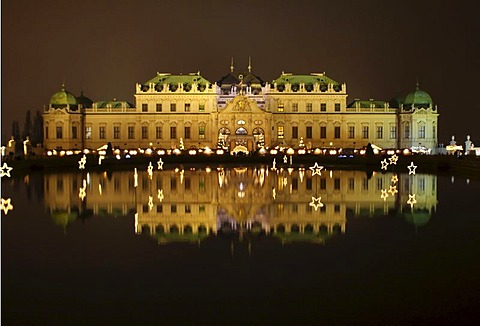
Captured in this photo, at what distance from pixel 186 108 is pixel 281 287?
81781mm

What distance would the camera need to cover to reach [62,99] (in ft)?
294

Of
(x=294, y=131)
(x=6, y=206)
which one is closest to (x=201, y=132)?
(x=294, y=131)

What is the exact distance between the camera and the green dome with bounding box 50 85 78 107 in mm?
89500

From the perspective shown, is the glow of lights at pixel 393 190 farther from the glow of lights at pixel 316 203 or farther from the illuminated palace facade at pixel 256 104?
the illuminated palace facade at pixel 256 104

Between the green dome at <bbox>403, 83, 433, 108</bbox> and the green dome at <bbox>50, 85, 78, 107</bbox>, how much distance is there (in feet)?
165

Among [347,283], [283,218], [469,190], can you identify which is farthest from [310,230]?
[469,190]

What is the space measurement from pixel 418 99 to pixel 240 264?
8434cm

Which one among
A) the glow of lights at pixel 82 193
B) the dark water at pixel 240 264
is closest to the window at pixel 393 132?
the glow of lights at pixel 82 193

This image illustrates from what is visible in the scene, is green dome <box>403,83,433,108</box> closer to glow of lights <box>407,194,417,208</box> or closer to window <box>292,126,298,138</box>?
window <box>292,126,298,138</box>

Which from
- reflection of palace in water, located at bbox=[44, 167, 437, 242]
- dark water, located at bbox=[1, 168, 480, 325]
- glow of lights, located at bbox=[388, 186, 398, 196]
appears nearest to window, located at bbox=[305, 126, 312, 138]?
reflection of palace in water, located at bbox=[44, 167, 437, 242]

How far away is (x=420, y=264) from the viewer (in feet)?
34.5

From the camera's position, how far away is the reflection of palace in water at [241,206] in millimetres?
14516

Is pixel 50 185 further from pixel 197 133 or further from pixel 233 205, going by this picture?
pixel 197 133

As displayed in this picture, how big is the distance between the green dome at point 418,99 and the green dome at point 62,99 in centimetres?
5030
